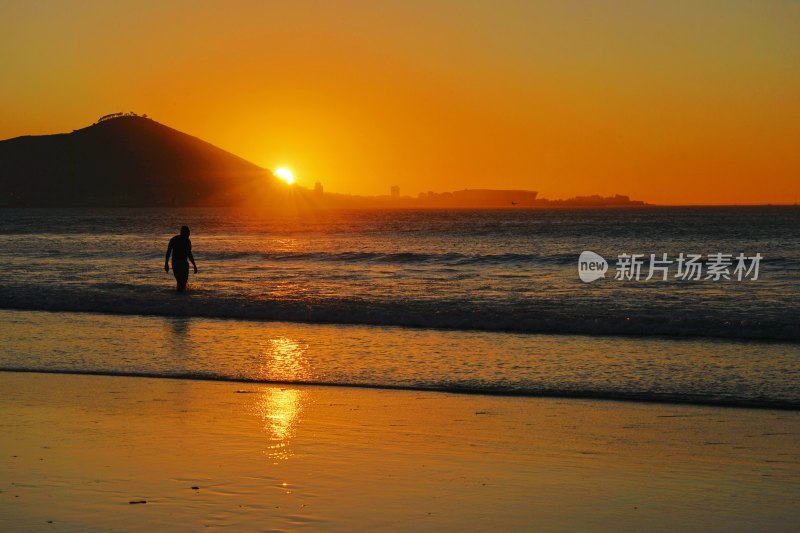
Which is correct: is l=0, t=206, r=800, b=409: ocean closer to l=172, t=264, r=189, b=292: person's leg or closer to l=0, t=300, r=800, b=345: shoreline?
l=0, t=300, r=800, b=345: shoreline

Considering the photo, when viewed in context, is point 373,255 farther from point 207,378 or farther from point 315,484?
point 315,484

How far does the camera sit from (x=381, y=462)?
639 centimetres

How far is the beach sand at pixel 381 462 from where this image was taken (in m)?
5.18

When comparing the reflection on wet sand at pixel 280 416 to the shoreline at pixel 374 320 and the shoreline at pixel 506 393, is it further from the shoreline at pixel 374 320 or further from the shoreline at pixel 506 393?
the shoreline at pixel 374 320

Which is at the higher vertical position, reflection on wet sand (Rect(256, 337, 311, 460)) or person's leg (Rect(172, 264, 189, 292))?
person's leg (Rect(172, 264, 189, 292))

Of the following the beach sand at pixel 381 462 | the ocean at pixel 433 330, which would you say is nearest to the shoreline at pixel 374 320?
the ocean at pixel 433 330

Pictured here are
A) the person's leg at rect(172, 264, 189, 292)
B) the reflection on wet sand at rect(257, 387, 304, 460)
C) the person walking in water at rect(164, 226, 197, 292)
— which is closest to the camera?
the reflection on wet sand at rect(257, 387, 304, 460)

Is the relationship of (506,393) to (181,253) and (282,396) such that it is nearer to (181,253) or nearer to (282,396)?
(282,396)

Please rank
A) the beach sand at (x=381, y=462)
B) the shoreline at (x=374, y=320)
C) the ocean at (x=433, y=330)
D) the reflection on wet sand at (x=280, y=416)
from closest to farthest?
the beach sand at (x=381, y=462) < the reflection on wet sand at (x=280, y=416) < the ocean at (x=433, y=330) < the shoreline at (x=374, y=320)

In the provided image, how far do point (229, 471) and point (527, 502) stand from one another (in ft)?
6.96

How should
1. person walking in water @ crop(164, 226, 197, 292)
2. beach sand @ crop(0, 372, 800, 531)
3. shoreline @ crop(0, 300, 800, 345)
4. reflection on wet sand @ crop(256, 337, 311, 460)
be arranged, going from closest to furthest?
1. beach sand @ crop(0, 372, 800, 531)
2. reflection on wet sand @ crop(256, 337, 311, 460)
3. shoreline @ crop(0, 300, 800, 345)
4. person walking in water @ crop(164, 226, 197, 292)

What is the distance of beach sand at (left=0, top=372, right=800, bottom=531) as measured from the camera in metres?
5.18

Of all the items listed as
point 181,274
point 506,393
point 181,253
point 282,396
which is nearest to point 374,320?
point 181,253

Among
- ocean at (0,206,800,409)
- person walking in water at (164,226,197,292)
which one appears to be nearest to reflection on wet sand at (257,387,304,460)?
ocean at (0,206,800,409)
